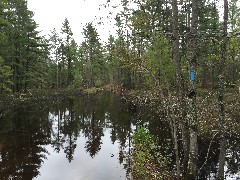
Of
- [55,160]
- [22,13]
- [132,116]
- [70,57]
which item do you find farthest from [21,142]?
[70,57]

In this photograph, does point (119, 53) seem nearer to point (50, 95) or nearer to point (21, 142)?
point (21, 142)

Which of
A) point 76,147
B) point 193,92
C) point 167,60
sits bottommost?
point 76,147

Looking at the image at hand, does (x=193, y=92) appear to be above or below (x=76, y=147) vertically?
above

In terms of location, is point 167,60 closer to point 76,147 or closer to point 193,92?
point 76,147

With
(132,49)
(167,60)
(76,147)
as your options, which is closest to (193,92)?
(132,49)

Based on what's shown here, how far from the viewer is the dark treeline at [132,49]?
321 inches

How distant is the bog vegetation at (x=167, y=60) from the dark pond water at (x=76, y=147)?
4.60 ft

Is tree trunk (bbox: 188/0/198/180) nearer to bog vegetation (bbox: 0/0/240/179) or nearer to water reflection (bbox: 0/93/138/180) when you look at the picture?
bog vegetation (bbox: 0/0/240/179)

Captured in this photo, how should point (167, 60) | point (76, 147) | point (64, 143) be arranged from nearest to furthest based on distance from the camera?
Answer: point (76, 147)
point (64, 143)
point (167, 60)

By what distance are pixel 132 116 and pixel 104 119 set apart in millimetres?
2505

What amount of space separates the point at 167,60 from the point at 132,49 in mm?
15902

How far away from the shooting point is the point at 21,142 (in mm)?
17516

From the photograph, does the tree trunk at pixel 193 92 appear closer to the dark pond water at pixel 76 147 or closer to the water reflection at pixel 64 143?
the dark pond water at pixel 76 147

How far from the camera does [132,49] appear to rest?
9125 mm
